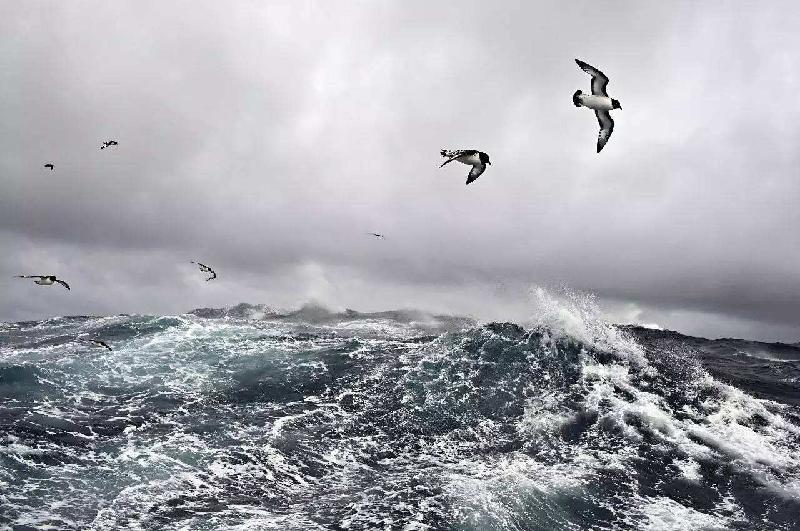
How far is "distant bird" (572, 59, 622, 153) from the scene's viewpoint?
1872cm

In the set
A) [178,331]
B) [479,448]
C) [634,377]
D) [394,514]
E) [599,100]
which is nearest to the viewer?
[599,100]

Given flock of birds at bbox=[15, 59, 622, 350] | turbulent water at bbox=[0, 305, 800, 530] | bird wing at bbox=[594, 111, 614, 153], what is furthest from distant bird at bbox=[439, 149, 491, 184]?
turbulent water at bbox=[0, 305, 800, 530]

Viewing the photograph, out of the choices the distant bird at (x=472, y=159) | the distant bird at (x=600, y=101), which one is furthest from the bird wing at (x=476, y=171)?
the distant bird at (x=600, y=101)

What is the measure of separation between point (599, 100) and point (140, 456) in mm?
27242

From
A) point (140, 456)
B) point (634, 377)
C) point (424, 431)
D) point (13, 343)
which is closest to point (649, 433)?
point (634, 377)

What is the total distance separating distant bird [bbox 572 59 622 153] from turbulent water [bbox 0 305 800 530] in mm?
16110

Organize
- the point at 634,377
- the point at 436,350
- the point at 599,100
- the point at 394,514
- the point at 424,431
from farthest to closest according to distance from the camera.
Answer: the point at 436,350, the point at 634,377, the point at 424,431, the point at 394,514, the point at 599,100

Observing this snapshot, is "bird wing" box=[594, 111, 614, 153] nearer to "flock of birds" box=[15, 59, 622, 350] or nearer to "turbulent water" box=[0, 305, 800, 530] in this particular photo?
"flock of birds" box=[15, 59, 622, 350]

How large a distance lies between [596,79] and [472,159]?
5291 mm

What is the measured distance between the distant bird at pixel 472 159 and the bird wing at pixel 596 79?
4586 mm

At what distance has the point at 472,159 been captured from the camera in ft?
66.5

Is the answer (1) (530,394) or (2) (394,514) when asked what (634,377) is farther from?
(2) (394,514)

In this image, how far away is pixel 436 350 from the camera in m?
49.4

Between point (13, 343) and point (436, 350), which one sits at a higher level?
point (436, 350)
